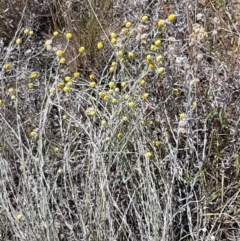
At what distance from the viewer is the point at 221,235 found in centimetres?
190

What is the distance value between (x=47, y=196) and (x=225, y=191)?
0.62 meters

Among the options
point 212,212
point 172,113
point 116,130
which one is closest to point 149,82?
point 172,113

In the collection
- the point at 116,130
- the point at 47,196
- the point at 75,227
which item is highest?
the point at 116,130

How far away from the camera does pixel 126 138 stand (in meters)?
1.70

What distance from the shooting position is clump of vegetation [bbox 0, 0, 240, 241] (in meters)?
1.65

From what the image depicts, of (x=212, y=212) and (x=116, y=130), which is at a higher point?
(x=116, y=130)

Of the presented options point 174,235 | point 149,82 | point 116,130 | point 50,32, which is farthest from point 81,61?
point 174,235

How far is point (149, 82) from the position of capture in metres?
1.99

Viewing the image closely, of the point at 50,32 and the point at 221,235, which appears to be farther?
the point at 50,32

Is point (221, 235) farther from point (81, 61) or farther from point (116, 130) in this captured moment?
point (81, 61)

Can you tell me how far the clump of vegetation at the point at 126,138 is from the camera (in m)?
1.65

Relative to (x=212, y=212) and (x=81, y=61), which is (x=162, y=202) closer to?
(x=212, y=212)

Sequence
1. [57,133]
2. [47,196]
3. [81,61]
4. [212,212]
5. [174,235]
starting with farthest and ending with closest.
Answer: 1. [81,61]
2. [57,133]
3. [212,212]
4. [174,235]
5. [47,196]

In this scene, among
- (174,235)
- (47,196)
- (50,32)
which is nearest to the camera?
(47,196)
